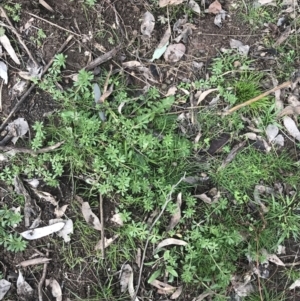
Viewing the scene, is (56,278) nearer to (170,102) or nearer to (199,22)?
(170,102)

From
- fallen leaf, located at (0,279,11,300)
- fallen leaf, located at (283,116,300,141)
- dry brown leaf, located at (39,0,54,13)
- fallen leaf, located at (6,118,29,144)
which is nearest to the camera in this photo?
fallen leaf, located at (0,279,11,300)

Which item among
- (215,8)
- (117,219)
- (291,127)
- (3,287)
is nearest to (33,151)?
(117,219)

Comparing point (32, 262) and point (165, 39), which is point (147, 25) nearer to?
point (165, 39)

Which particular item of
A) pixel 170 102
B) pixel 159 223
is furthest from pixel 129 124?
pixel 159 223

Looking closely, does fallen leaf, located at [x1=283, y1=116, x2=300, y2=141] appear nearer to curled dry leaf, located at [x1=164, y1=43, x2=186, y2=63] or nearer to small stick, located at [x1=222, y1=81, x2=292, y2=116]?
small stick, located at [x1=222, y1=81, x2=292, y2=116]

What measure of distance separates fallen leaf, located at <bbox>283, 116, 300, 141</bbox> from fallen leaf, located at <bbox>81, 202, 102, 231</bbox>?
1434mm

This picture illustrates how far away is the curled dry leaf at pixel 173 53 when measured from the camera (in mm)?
3301

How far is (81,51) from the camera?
324 centimetres

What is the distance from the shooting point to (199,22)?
3359mm

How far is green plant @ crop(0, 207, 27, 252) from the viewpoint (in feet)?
9.93

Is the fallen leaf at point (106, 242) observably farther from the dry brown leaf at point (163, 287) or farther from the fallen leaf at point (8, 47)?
the fallen leaf at point (8, 47)

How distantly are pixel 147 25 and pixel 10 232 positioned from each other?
164cm

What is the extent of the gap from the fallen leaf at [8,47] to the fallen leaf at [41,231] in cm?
110

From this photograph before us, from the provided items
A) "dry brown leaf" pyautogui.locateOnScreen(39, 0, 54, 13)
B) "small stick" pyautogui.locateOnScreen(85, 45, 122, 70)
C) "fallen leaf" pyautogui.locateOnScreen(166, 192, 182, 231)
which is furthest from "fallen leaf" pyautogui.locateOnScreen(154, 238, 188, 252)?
"dry brown leaf" pyautogui.locateOnScreen(39, 0, 54, 13)
